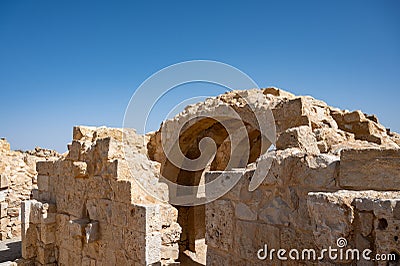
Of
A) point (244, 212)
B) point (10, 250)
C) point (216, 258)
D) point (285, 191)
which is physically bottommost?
point (10, 250)

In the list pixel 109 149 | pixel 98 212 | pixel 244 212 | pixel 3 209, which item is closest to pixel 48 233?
pixel 98 212

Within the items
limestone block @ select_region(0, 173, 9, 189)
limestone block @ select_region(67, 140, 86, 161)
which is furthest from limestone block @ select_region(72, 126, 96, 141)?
limestone block @ select_region(0, 173, 9, 189)

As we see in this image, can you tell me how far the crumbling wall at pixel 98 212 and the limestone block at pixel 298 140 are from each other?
213 cm

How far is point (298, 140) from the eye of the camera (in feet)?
8.46

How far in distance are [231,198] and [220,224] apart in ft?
0.84

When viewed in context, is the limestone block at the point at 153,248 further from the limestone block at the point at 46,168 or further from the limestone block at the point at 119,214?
the limestone block at the point at 46,168

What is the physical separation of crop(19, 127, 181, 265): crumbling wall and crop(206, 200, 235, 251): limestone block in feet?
5.02

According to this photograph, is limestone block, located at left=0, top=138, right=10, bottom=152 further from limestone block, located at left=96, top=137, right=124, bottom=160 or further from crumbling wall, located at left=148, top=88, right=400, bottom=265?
crumbling wall, located at left=148, top=88, right=400, bottom=265

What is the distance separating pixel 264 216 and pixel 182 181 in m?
7.59

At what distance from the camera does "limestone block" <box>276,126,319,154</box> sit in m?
2.58

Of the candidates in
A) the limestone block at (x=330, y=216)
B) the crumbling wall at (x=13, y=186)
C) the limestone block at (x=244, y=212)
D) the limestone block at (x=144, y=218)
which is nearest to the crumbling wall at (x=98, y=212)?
the limestone block at (x=144, y=218)

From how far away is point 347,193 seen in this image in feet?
5.92

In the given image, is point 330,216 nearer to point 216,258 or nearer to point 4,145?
point 216,258

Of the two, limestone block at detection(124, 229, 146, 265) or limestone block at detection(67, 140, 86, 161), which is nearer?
limestone block at detection(124, 229, 146, 265)
